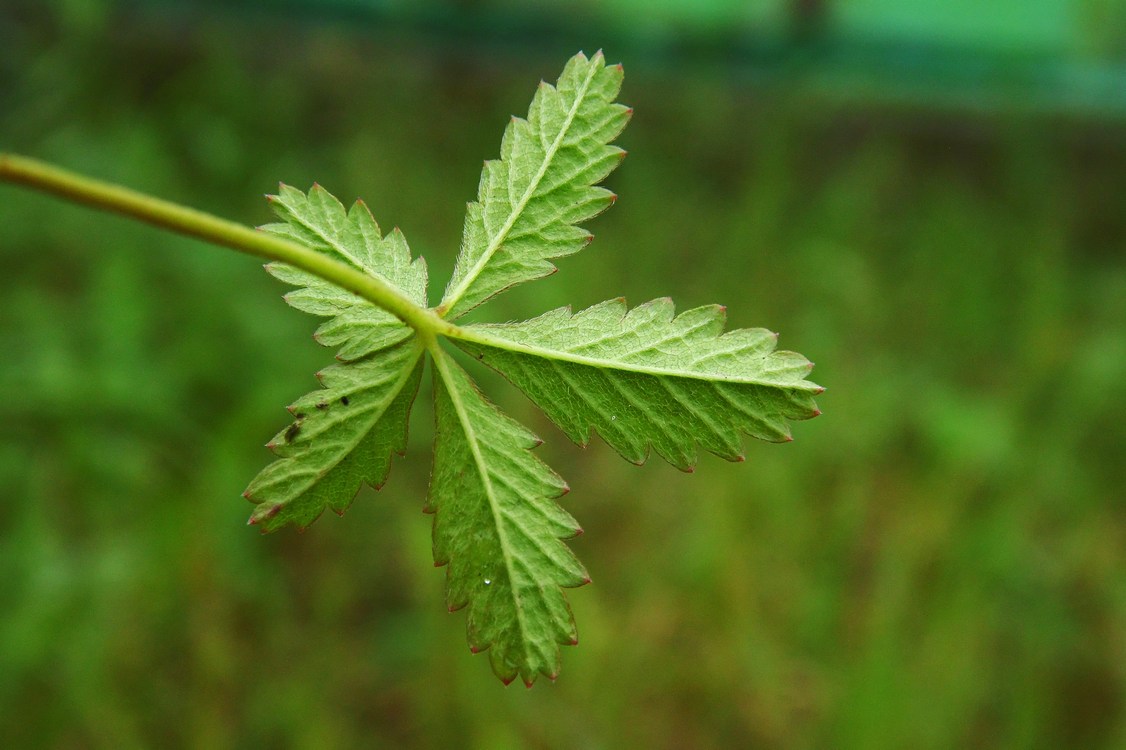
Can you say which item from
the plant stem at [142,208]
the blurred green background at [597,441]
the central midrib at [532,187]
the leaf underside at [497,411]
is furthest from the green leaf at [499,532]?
the blurred green background at [597,441]

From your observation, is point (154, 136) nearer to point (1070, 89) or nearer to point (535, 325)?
point (535, 325)

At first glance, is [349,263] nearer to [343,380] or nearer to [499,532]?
[343,380]

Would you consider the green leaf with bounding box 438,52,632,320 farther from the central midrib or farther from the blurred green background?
the blurred green background

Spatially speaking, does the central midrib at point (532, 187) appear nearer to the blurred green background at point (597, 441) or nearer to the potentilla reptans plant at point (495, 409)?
the potentilla reptans plant at point (495, 409)

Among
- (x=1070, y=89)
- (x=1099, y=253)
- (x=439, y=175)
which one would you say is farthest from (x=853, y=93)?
(x=439, y=175)

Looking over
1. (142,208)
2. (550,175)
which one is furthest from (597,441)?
(142,208)

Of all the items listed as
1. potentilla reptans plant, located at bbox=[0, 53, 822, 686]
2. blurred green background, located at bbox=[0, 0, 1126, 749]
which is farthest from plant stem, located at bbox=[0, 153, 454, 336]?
blurred green background, located at bbox=[0, 0, 1126, 749]

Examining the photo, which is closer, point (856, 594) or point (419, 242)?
point (856, 594)
